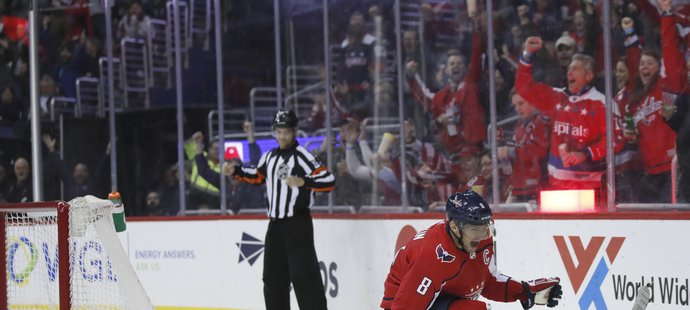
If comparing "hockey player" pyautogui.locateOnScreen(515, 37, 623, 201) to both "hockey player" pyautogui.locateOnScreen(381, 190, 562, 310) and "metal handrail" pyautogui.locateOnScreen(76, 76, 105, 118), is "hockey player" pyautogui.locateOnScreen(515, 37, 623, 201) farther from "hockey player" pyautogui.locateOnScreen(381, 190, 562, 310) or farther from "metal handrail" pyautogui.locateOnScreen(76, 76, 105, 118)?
"metal handrail" pyautogui.locateOnScreen(76, 76, 105, 118)

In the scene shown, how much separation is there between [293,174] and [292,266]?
0.59 metres

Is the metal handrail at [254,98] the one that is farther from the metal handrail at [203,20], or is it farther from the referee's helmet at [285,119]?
the referee's helmet at [285,119]

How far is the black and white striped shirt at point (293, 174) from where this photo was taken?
7797mm

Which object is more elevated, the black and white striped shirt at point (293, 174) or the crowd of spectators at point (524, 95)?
the crowd of spectators at point (524, 95)

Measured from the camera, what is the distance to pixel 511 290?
534 centimetres

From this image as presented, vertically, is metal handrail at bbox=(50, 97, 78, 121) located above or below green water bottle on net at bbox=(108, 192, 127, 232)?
above

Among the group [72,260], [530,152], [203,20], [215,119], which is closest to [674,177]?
[530,152]

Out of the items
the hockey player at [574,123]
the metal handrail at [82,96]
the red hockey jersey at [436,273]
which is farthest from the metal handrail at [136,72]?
the red hockey jersey at [436,273]

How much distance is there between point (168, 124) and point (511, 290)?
5.44 meters

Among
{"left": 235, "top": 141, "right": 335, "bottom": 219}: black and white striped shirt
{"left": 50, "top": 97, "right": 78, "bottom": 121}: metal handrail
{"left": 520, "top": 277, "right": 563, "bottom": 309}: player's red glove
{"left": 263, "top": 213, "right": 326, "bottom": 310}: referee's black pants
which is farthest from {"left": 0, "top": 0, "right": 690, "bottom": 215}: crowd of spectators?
{"left": 520, "top": 277, "right": 563, "bottom": 309}: player's red glove

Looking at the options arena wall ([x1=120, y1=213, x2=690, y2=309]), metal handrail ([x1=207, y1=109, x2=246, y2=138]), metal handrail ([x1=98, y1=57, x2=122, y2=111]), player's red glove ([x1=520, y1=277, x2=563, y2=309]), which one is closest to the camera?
player's red glove ([x1=520, y1=277, x2=563, y2=309])

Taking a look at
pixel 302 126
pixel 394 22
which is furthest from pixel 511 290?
pixel 302 126

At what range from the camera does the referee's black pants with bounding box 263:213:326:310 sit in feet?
25.5

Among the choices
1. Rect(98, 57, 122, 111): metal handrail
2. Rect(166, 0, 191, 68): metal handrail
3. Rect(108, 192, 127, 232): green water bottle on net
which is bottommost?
Rect(108, 192, 127, 232): green water bottle on net
